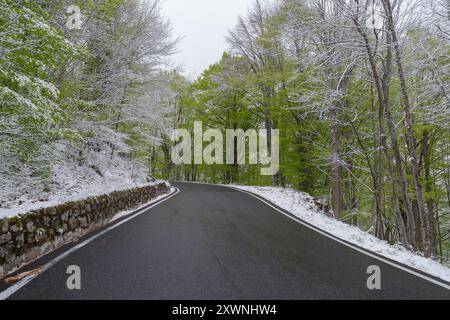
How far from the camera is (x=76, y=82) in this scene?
32.2ft

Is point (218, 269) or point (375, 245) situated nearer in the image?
point (218, 269)

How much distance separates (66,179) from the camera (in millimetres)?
11250

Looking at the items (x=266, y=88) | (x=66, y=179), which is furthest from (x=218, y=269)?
(x=266, y=88)

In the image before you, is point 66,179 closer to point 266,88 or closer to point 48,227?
point 48,227

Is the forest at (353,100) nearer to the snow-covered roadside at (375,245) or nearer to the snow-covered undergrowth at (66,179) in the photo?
the snow-covered roadside at (375,245)

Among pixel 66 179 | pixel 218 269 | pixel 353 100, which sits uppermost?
pixel 353 100

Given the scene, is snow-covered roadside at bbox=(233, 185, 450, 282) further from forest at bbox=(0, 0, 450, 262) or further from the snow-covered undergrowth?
the snow-covered undergrowth

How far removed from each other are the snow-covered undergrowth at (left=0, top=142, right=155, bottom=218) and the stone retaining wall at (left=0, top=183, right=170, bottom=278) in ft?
0.55

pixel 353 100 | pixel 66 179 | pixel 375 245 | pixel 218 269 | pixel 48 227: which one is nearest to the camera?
pixel 218 269

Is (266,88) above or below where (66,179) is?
above

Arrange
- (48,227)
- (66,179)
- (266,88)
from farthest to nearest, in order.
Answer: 1. (266,88)
2. (66,179)
3. (48,227)

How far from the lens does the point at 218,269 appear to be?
14.3ft

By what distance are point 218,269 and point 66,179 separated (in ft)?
30.6

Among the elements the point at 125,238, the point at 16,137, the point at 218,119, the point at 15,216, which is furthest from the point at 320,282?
the point at 218,119
